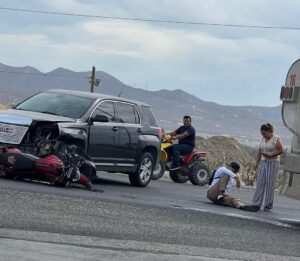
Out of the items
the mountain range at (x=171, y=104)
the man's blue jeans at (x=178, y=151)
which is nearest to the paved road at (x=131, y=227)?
the man's blue jeans at (x=178, y=151)

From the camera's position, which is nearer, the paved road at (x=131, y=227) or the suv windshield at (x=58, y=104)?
the paved road at (x=131, y=227)

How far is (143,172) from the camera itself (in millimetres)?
17812

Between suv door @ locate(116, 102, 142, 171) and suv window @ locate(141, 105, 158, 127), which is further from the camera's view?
suv window @ locate(141, 105, 158, 127)

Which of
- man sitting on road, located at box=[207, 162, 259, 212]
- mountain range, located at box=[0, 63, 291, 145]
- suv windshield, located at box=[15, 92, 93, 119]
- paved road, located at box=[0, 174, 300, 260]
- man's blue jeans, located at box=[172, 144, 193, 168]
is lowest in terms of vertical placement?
paved road, located at box=[0, 174, 300, 260]

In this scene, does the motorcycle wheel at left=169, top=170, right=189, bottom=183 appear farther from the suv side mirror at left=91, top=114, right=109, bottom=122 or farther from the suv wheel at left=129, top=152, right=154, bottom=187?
the suv side mirror at left=91, top=114, right=109, bottom=122

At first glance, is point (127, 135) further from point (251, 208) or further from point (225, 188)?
point (251, 208)

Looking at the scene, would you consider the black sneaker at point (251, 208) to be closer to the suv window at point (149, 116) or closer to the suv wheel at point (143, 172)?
the suv wheel at point (143, 172)

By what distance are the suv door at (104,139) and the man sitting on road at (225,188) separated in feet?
7.19

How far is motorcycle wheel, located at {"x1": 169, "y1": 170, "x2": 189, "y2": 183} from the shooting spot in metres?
21.3

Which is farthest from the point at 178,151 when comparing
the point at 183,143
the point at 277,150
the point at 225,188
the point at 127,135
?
the point at 277,150

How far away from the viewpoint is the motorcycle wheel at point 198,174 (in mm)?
20969

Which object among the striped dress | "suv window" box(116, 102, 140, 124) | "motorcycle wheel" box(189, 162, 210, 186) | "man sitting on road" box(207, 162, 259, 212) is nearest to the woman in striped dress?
the striped dress

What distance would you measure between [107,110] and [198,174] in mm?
5019

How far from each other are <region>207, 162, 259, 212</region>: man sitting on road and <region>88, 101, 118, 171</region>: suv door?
2.19 metres
